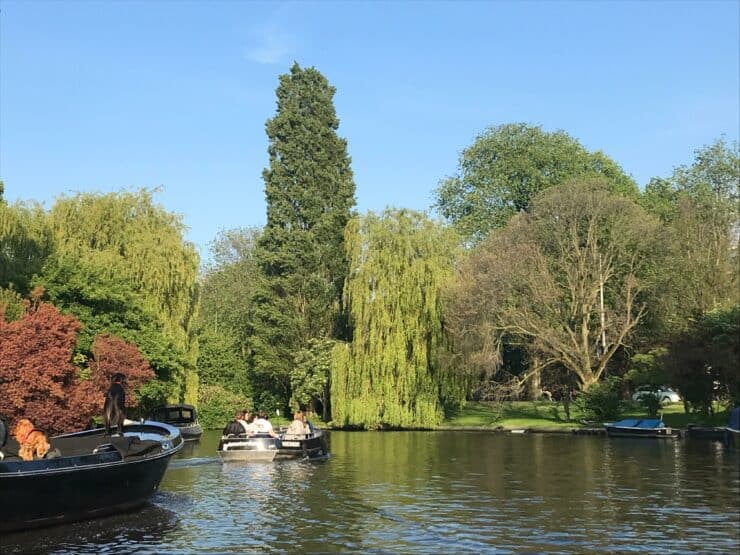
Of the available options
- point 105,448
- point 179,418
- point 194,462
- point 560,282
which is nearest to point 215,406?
point 179,418

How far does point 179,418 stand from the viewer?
4588 centimetres

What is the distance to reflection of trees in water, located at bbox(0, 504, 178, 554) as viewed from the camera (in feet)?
51.3

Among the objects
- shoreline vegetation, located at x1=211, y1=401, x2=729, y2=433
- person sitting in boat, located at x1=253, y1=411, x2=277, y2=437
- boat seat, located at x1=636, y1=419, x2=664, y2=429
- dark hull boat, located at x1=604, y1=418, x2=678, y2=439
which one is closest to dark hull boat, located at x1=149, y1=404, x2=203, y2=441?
shoreline vegetation, located at x1=211, y1=401, x2=729, y2=433

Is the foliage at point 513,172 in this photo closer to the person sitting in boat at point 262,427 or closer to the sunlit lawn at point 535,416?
the sunlit lawn at point 535,416

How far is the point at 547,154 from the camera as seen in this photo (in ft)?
243

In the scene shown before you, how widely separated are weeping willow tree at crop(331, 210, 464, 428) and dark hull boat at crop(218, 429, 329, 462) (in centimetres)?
2028

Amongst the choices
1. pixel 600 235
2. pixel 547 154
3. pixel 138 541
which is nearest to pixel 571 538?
pixel 138 541

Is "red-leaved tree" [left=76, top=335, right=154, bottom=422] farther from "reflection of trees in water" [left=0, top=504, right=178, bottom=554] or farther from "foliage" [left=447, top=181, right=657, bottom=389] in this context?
"reflection of trees in water" [left=0, top=504, right=178, bottom=554]

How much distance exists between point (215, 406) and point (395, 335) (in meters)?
14.2

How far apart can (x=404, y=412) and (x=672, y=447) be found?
17.4 meters

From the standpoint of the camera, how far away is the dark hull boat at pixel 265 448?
30.9 m

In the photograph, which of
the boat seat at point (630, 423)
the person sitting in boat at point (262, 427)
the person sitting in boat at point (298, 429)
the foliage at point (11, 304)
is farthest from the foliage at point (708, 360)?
the foliage at point (11, 304)

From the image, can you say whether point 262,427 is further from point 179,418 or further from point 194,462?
point 179,418

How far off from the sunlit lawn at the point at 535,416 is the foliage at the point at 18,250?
81.7 feet
